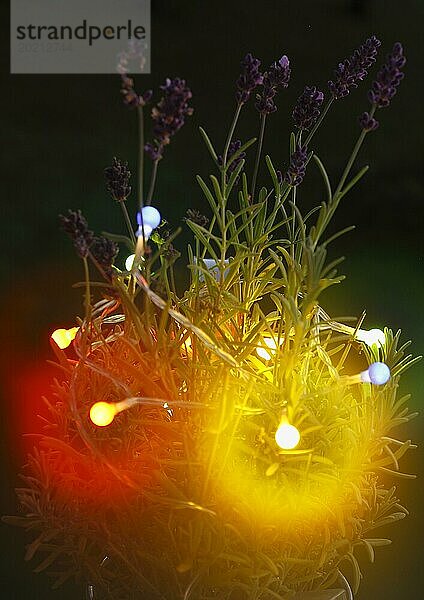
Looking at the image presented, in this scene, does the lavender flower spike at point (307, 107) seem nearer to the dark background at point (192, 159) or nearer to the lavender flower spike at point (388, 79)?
the lavender flower spike at point (388, 79)

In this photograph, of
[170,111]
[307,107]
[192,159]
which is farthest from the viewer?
[192,159]

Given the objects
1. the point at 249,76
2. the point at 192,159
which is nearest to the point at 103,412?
the point at 249,76

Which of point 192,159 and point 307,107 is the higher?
point 192,159

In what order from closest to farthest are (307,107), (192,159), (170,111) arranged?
(170,111)
(307,107)
(192,159)

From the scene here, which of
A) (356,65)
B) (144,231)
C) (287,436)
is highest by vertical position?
(356,65)

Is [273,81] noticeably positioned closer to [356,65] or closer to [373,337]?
[356,65]

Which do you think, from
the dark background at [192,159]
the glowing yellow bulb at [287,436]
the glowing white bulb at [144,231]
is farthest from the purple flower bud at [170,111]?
the dark background at [192,159]

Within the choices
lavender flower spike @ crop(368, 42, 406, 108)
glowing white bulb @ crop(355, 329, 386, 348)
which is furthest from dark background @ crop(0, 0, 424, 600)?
lavender flower spike @ crop(368, 42, 406, 108)
